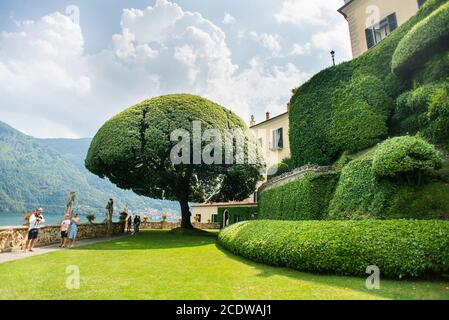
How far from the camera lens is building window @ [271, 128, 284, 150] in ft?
107

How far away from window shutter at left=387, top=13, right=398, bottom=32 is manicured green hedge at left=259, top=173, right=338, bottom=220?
11.9m

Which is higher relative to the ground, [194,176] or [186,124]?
[186,124]

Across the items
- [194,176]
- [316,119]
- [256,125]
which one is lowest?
[194,176]

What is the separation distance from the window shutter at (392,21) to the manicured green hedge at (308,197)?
11.9m

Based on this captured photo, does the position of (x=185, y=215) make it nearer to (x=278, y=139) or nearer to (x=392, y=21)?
(x=278, y=139)

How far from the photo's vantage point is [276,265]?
29.1ft

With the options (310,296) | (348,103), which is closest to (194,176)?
(348,103)

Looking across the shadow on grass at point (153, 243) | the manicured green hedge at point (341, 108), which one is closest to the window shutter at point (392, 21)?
the manicured green hedge at point (341, 108)

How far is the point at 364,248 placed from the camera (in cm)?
698

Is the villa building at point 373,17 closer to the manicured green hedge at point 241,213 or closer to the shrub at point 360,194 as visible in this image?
the shrub at point 360,194

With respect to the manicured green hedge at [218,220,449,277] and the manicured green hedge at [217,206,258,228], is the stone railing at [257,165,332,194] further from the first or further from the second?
the manicured green hedge at [217,206,258,228]
